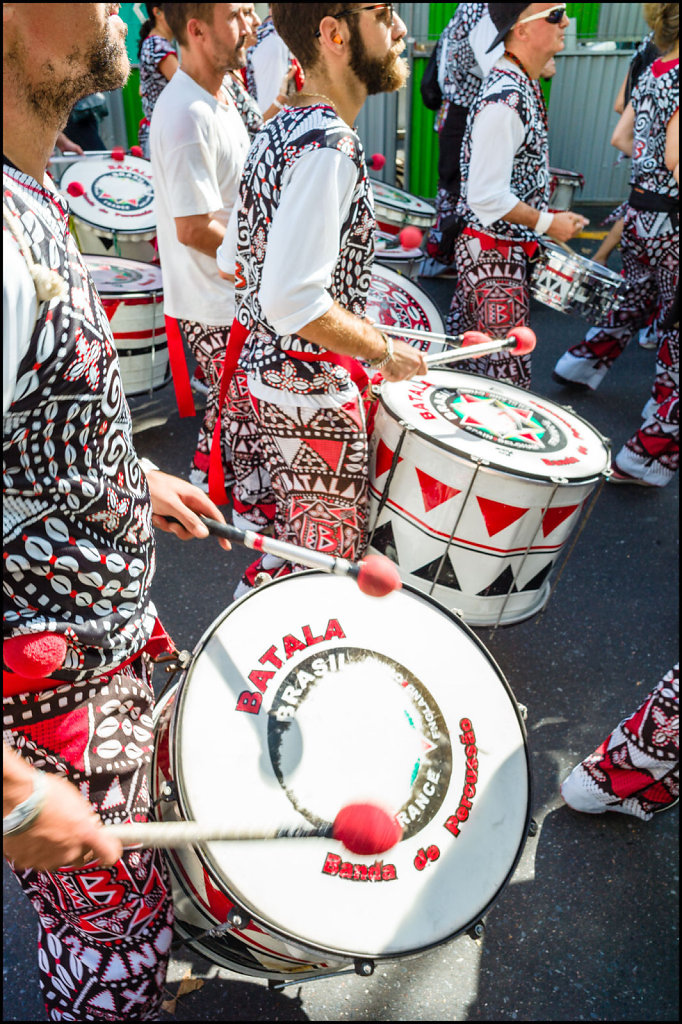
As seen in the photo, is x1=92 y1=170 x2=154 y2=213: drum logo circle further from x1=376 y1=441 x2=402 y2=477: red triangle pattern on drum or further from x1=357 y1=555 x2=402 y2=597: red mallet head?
x1=357 y1=555 x2=402 y2=597: red mallet head

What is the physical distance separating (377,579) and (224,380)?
105 centimetres

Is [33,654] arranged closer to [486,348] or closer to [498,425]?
[498,425]

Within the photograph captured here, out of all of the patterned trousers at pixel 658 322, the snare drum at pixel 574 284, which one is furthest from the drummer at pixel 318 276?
the patterned trousers at pixel 658 322

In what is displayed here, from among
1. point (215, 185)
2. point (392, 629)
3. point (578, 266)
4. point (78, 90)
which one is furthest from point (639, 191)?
point (78, 90)

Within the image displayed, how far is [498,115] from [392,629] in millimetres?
2044

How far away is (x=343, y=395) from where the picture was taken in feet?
6.11

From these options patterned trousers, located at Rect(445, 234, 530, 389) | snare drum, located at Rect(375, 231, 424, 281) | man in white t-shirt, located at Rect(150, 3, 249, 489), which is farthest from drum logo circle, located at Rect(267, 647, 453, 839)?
snare drum, located at Rect(375, 231, 424, 281)

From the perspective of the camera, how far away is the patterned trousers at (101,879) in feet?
3.61

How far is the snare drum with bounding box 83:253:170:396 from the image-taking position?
3.04 metres

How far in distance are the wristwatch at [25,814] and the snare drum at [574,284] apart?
8.93ft

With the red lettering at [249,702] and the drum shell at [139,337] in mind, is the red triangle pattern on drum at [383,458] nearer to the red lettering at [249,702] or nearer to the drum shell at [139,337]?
the red lettering at [249,702]

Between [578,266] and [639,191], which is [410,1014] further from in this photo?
[639,191]

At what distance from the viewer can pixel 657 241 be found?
130 inches

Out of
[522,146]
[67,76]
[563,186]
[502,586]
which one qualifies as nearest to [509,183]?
[522,146]
